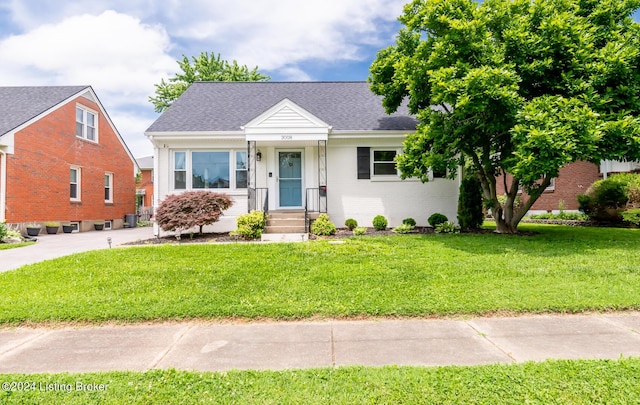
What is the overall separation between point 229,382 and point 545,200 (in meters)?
21.4

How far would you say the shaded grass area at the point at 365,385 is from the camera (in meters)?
2.27

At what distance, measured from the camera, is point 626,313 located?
13.1 ft

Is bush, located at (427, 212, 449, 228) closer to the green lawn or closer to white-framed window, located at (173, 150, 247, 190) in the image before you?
the green lawn

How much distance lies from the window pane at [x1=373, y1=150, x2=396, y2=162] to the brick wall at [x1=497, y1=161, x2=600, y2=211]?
12132 mm

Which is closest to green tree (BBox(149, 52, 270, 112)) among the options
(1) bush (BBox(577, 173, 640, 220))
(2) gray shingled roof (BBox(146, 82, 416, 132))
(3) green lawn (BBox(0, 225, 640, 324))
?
(2) gray shingled roof (BBox(146, 82, 416, 132))

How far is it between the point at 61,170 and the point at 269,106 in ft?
33.6

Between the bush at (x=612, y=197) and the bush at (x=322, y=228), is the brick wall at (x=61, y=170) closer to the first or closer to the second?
the bush at (x=322, y=228)

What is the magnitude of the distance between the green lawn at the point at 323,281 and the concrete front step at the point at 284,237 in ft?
5.33

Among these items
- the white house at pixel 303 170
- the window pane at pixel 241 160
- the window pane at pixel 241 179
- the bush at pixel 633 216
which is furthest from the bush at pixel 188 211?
the bush at pixel 633 216

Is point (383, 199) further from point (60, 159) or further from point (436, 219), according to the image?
point (60, 159)

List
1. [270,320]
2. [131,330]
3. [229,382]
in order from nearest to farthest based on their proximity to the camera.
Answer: [229,382] < [131,330] < [270,320]

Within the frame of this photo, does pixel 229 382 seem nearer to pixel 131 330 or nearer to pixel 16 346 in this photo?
pixel 131 330

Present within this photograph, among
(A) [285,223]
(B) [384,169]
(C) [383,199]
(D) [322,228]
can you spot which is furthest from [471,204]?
(A) [285,223]

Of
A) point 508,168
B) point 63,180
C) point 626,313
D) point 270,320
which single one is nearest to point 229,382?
point 270,320
